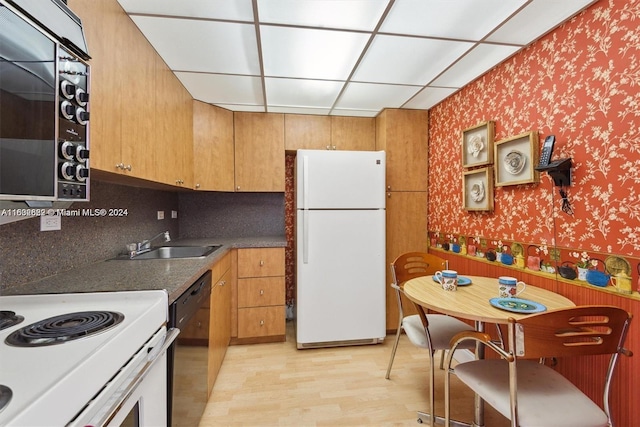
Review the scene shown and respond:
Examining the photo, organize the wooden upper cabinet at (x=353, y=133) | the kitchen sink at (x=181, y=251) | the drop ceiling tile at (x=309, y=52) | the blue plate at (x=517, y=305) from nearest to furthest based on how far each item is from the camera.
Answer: the blue plate at (x=517, y=305)
the drop ceiling tile at (x=309, y=52)
the kitchen sink at (x=181, y=251)
the wooden upper cabinet at (x=353, y=133)

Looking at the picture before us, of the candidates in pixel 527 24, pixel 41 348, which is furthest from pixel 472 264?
pixel 41 348

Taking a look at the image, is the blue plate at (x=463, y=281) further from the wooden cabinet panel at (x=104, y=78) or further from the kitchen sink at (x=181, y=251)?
the wooden cabinet panel at (x=104, y=78)

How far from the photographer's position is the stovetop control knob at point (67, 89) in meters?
0.94

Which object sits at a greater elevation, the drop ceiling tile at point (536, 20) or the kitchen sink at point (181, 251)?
the drop ceiling tile at point (536, 20)

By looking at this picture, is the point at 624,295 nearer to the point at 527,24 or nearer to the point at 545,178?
the point at 545,178

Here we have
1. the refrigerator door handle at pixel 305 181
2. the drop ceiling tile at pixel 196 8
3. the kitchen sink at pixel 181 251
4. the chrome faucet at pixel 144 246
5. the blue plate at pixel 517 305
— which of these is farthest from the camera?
the refrigerator door handle at pixel 305 181

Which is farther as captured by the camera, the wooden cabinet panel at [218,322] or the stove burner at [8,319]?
the wooden cabinet panel at [218,322]

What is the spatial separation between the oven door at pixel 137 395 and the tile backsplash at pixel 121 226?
0.72 m

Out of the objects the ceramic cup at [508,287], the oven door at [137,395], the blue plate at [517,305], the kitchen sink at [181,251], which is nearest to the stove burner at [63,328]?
the oven door at [137,395]

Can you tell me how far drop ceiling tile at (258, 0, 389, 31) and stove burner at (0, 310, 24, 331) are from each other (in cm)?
159

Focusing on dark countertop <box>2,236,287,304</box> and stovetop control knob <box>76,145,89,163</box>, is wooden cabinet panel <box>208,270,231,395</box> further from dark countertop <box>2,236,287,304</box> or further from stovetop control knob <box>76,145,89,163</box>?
stovetop control knob <box>76,145,89,163</box>

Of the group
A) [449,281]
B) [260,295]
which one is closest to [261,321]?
[260,295]

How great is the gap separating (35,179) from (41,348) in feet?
1.60

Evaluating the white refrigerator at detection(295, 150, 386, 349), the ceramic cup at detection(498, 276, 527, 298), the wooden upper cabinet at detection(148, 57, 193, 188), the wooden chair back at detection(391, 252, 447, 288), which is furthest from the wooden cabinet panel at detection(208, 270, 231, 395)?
the ceramic cup at detection(498, 276, 527, 298)
